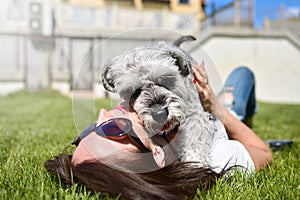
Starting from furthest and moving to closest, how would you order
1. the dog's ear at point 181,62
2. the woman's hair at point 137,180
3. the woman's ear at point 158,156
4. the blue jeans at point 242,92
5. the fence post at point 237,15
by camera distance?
the fence post at point 237,15, the blue jeans at point 242,92, the dog's ear at point 181,62, the woman's ear at point 158,156, the woman's hair at point 137,180

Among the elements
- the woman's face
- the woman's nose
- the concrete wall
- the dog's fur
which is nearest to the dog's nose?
the dog's fur

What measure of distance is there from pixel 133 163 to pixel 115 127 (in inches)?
9.4

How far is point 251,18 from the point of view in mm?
20578

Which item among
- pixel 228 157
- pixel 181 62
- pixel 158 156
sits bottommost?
pixel 228 157

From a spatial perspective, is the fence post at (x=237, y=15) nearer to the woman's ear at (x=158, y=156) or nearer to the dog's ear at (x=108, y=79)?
the dog's ear at (x=108, y=79)

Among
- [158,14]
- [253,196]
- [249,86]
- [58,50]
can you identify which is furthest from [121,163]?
[158,14]

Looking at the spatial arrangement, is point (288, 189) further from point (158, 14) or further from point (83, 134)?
point (158, 14)

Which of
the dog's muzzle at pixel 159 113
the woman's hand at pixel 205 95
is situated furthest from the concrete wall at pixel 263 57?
the dog's muzzle at pixel 159 113

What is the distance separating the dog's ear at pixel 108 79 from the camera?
112 inches

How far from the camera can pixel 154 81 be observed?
2.75 metres

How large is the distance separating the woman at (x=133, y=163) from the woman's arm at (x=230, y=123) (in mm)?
364

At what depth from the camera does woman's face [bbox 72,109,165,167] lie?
2.39m

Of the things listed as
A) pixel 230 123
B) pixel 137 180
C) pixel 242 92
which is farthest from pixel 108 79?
pixel 242 92

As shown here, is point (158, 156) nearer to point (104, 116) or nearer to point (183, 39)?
point (104, 116)
